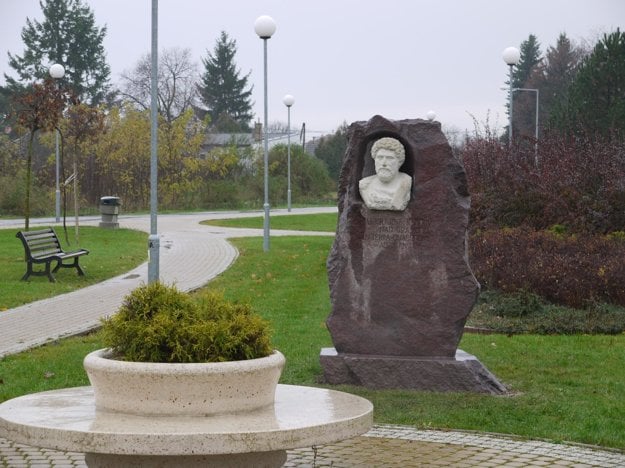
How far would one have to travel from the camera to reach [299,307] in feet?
54.7

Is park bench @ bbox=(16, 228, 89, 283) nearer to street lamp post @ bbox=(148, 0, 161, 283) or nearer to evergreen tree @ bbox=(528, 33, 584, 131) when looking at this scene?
street lamp post @ bbox=(148, 0, 161, 283)

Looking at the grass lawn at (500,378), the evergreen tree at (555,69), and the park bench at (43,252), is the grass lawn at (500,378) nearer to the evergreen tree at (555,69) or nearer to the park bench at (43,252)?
the park bench at (43,252)

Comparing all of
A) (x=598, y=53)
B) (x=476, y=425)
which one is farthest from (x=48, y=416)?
(x=598, y=53)

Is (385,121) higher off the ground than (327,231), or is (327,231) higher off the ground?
(385,121)

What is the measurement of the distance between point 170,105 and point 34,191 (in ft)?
105

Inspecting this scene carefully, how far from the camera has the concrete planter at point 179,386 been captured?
601cm

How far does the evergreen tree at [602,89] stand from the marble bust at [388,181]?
1288 inches

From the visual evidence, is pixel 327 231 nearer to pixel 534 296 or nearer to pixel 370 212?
pixel 534 296

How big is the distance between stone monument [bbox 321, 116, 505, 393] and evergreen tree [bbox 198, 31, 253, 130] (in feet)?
257

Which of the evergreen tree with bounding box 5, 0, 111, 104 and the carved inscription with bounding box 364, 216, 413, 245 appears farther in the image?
the evergreen tree with bounding box 5, 0, 111, 104

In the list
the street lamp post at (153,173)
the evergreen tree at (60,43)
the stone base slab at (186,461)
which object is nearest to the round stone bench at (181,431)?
the stone base slab at (186,461)

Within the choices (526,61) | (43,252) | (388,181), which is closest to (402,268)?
(388,181)

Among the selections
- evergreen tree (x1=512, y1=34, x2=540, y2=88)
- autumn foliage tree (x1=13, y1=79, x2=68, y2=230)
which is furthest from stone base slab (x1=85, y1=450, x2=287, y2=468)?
evergreen tree (x1=512, y1=34, x2=540, y2=88)

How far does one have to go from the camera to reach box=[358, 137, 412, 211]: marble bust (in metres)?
10.7
